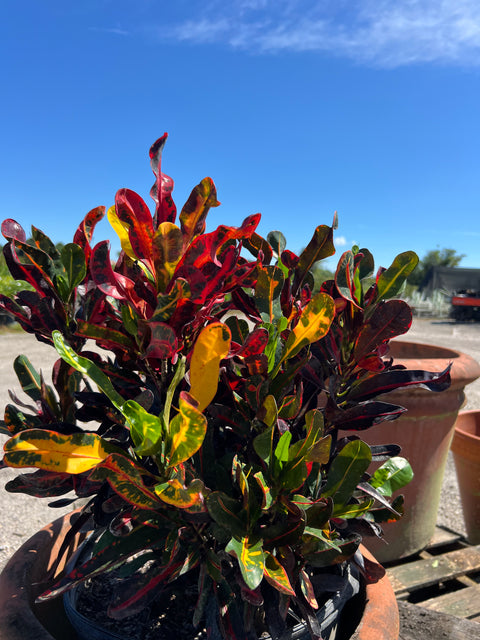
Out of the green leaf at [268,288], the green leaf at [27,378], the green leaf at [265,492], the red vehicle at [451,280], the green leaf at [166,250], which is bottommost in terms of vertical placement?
the green leaf at [265,492]

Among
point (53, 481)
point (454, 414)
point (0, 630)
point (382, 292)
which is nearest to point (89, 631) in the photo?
point (0, 630)

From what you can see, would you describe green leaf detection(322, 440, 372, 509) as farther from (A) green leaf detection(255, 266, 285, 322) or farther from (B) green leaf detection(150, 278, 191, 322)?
(B) green leaf detection(150, 278, 191, 322)

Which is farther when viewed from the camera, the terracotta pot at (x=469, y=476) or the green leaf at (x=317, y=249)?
the terracotta pot at (x=469, y=476)

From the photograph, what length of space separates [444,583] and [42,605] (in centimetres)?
160

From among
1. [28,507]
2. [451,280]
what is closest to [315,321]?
[28,507]

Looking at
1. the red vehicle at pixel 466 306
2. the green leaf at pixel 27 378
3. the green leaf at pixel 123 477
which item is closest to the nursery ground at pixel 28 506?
the green leaf at pixel 27 378

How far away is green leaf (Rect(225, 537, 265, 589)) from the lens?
58 cm

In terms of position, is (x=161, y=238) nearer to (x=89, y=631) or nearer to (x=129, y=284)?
(x=129, y=284)

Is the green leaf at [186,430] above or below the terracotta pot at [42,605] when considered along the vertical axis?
above

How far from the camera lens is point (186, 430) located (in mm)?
576

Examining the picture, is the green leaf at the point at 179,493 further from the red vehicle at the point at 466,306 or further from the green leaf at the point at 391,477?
the red vehicle at the point at 466,306

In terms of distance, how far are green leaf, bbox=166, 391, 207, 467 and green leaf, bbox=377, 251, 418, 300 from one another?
0.41 metres

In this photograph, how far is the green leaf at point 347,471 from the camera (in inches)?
30.2

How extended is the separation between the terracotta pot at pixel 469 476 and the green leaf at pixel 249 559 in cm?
214
